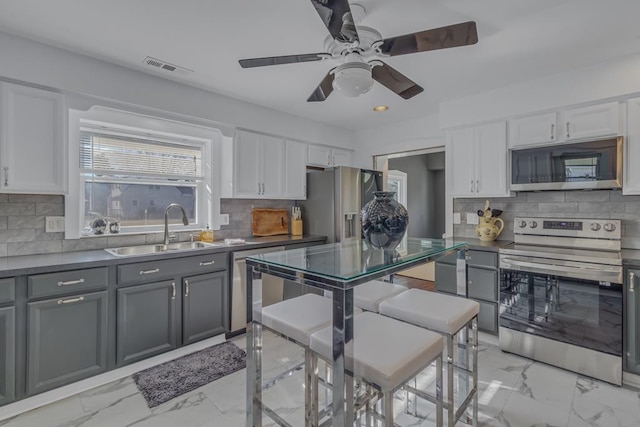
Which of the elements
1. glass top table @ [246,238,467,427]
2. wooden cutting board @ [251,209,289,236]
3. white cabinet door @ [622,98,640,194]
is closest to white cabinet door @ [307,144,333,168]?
wooden cutting board @ [251,209,289,236]

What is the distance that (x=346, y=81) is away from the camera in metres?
1.70

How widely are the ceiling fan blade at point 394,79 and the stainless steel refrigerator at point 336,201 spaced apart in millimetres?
1677

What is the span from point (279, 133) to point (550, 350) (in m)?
3.40

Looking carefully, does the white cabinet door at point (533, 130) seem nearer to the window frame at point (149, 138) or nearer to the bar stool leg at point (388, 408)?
the bar stool leg at point (388, 408)

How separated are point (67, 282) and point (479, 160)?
3702mm

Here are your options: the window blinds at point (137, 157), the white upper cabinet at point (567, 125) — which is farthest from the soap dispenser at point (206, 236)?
the white upper cabinet at point (567, 125)

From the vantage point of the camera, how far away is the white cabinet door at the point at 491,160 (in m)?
3.03

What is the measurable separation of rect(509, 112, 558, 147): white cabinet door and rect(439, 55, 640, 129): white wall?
8 cm

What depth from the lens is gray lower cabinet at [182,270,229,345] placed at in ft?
8.70

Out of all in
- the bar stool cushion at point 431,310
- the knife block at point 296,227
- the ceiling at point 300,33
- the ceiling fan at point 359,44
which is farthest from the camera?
the knife block at point 296,227

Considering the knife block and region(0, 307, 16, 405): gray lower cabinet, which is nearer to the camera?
region(0, 307, 16, 405): gray lower cabinet

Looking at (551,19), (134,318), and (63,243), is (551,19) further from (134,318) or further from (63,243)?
(63,243)

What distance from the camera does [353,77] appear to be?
5.52 ft

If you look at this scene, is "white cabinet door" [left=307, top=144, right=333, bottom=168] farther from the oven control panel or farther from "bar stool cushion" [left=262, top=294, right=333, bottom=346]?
"bar stool cushion" [left=262, top=294, right=333, bottom=346]
